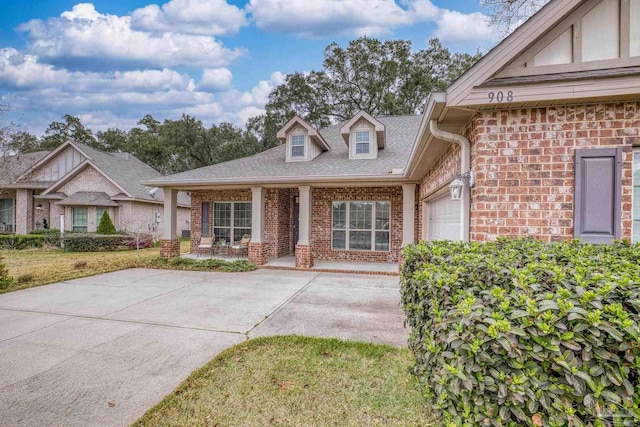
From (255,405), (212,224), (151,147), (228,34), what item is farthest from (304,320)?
(151,147)

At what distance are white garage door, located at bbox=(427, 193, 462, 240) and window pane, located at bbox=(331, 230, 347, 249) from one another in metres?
3.87

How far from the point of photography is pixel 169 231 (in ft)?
36.6

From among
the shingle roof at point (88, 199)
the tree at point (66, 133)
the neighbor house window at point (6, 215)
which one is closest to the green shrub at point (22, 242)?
the shingle roof at point (88, 199)

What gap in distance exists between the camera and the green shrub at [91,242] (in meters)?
14.5

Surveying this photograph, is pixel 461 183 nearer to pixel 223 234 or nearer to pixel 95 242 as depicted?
pixel 223 234

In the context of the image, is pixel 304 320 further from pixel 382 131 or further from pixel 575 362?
pixel 382 131

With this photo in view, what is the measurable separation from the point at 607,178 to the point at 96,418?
18.1 ft

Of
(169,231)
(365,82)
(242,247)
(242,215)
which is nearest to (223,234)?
(242,215)

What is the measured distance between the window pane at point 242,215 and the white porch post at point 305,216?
10.7ft

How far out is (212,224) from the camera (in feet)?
41.1

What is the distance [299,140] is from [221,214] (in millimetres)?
4533

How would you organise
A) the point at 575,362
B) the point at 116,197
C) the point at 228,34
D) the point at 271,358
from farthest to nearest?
the point at 116,197
the point at 228,34
the point at 271,358
the point at 575,362

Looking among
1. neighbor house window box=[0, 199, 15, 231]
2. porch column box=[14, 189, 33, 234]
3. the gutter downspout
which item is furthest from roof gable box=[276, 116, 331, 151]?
neighbor house window box=[0, 199, 15, 231]

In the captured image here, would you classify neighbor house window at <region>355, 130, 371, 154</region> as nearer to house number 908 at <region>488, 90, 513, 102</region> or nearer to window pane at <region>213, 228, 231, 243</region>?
window pane at <region>213, 228, 231, 243</region>
